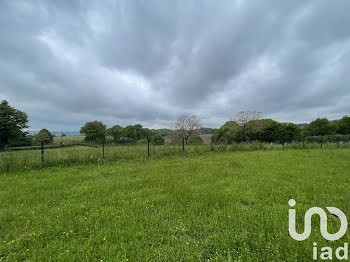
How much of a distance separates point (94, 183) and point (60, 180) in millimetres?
1598

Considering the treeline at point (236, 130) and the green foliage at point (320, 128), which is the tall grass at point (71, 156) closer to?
the treeline at point (236, 130)

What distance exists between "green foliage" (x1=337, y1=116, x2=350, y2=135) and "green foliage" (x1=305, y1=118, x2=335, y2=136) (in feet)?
4.84

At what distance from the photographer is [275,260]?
6.10ft

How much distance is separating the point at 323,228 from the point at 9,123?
212 ft

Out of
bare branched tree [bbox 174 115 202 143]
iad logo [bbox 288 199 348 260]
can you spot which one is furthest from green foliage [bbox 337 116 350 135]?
iad logo [bbox 288 199 348 260]

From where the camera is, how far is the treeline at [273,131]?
2414 centimetres

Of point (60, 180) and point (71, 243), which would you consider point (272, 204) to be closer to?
point (71, 243)

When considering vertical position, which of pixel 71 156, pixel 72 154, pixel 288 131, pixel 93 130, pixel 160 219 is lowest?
pixel 160 219

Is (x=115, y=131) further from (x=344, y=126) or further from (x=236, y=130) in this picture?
(x=344, y=126)

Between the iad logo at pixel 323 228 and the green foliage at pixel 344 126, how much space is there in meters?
64.5

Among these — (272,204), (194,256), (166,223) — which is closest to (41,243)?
(166,223)

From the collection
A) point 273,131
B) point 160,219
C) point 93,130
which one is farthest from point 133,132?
point 160,219

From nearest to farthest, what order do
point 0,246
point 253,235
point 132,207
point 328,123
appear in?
point 0,246, point 253,235, point 132,207, point 328,123

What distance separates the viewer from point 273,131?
34.9m
